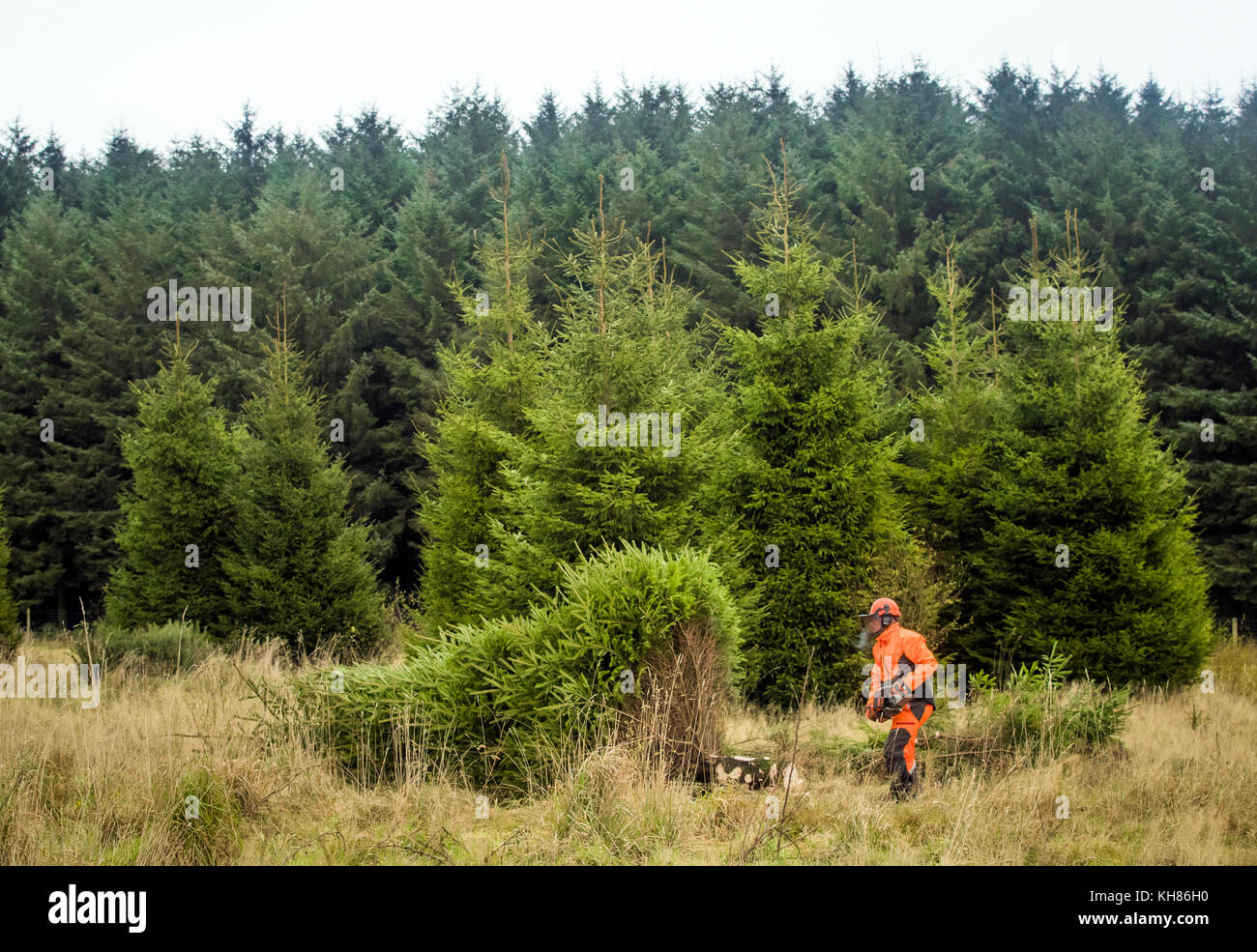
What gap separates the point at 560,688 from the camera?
25.8 ft

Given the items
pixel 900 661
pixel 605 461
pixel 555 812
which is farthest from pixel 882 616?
pixel 605 461

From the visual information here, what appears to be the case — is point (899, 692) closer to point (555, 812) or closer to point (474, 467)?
point (555, 812)

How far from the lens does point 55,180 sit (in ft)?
144

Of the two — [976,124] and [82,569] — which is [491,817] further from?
[976,124]

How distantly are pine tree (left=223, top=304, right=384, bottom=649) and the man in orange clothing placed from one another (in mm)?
13917

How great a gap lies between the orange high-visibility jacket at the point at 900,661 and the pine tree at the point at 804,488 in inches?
197

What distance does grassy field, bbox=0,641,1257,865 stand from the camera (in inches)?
239

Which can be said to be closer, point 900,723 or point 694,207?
point 900,723

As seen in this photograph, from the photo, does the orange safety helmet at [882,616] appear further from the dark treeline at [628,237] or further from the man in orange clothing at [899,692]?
the dark treeline at [628,237]

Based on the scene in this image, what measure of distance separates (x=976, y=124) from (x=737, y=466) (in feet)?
102

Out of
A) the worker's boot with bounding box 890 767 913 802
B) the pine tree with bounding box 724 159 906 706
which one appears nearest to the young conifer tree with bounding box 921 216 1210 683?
the pine tree with bounding box 724 159 906 706

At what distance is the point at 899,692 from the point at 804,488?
6364 millimetres

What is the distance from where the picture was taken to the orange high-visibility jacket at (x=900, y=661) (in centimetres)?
819

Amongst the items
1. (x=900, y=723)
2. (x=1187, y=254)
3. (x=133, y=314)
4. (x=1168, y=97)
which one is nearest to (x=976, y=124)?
(x=1168, y=97)
